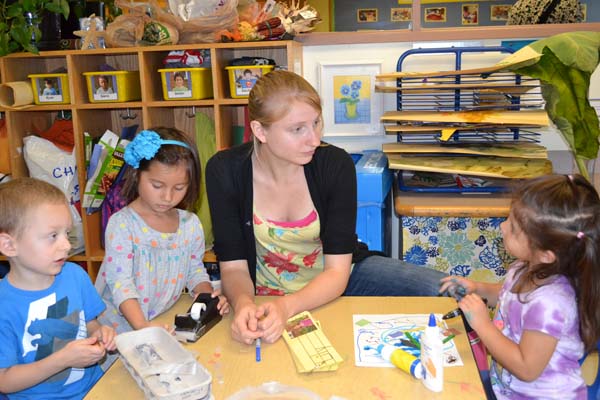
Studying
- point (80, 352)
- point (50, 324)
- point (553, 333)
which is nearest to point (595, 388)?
point (553, 333)

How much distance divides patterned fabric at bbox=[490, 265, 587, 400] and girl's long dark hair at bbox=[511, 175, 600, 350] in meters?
0.02

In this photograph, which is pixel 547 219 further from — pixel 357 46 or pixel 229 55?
pixel 229 55

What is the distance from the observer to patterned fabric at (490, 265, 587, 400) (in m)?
1.21

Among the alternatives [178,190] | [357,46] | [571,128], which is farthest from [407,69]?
[178,190]

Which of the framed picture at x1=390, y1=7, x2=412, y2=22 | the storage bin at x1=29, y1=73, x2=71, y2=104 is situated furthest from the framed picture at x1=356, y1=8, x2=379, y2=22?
the storage bin at x1=29, y1=73, x2=71, y2=104

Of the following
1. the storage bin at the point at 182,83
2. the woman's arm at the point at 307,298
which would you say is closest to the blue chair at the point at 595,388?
the woman's arm at the point at 307,298

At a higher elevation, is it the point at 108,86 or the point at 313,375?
the point at 108,86

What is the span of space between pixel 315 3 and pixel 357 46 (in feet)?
11.5

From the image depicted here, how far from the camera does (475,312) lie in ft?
4.12

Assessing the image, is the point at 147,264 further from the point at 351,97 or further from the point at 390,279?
the point at 351,97

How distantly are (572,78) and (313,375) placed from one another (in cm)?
152

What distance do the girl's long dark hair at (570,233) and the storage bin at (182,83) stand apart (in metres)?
1.63

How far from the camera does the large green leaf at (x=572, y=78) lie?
6.64 feet

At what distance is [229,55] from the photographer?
2.71 metres
